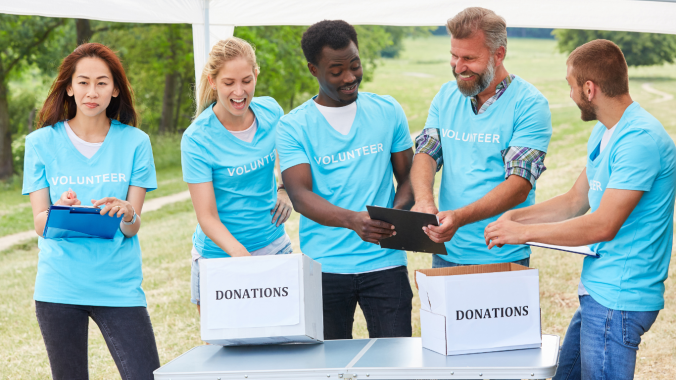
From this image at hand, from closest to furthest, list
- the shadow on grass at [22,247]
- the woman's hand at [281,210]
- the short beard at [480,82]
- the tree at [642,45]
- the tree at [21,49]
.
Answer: the short beard at [480,82]
the woman's hand at [281,210]
the shadow on grass at [22,247]
the tree at [21,49]
the tree at [642,45]

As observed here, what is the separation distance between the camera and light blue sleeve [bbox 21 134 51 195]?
267 centimetres

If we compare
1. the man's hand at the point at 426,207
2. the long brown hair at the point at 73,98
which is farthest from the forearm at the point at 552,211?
the long brown hair at the point at 73,98

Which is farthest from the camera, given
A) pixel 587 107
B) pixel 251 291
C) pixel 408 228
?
pixel 408 228

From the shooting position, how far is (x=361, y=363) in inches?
90.4

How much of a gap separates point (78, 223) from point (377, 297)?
130 cm

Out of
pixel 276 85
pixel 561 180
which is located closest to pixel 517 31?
pixel 276 85

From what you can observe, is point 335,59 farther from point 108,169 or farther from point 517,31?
point 517,31

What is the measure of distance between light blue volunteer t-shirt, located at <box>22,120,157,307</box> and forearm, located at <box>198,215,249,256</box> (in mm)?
341

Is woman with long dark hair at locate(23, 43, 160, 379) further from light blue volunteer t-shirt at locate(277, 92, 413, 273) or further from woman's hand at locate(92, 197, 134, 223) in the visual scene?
light blue volunteer t-shirt at locate(277, 92, 413, 273)

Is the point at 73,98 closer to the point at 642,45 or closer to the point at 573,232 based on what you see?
the point at 573,232

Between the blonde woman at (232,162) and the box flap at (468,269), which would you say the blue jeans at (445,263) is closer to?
the box flap at (468,269)

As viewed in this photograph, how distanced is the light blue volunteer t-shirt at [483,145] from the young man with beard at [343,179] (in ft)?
0.81

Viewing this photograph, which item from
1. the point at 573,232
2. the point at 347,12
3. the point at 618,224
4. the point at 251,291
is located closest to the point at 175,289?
the point at 347,12

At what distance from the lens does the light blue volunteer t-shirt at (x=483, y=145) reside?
2793mm
